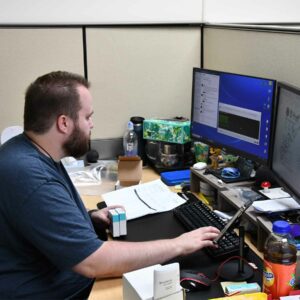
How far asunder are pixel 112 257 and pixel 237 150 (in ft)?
2.57

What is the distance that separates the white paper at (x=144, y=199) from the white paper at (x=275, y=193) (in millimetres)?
333

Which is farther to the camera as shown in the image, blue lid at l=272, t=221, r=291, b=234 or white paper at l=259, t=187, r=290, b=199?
white paper at l=259, t=187, r=290, b=199

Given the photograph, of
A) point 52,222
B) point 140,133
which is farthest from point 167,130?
point 52,222

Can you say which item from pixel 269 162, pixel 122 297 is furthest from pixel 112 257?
pixel 269 162

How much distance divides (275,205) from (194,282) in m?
0.42

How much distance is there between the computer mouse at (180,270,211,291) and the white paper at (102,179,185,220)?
461 mm

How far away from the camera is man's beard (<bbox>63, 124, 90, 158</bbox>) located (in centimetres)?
138

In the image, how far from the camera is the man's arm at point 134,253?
1249mm

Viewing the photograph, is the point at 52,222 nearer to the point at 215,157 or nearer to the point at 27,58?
the point at 215,157

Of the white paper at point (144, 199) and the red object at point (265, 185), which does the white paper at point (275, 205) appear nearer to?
the red object at point (265, 185)

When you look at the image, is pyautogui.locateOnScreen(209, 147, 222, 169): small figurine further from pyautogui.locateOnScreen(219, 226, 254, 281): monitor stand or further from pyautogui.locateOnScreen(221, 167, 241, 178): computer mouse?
pyautogui.locateOnScreen(219, 226, 254, 281): monitor stand

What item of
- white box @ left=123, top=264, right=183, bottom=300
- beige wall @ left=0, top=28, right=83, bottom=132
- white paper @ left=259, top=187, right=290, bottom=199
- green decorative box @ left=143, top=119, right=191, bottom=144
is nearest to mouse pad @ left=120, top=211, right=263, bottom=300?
white box @ left=123, top=264, right=183, bottom=300

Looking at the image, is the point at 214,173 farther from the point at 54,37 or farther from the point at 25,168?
the point at 54,37

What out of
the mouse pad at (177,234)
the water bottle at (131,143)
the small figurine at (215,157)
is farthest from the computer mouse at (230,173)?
the water bottle at (131,143)
